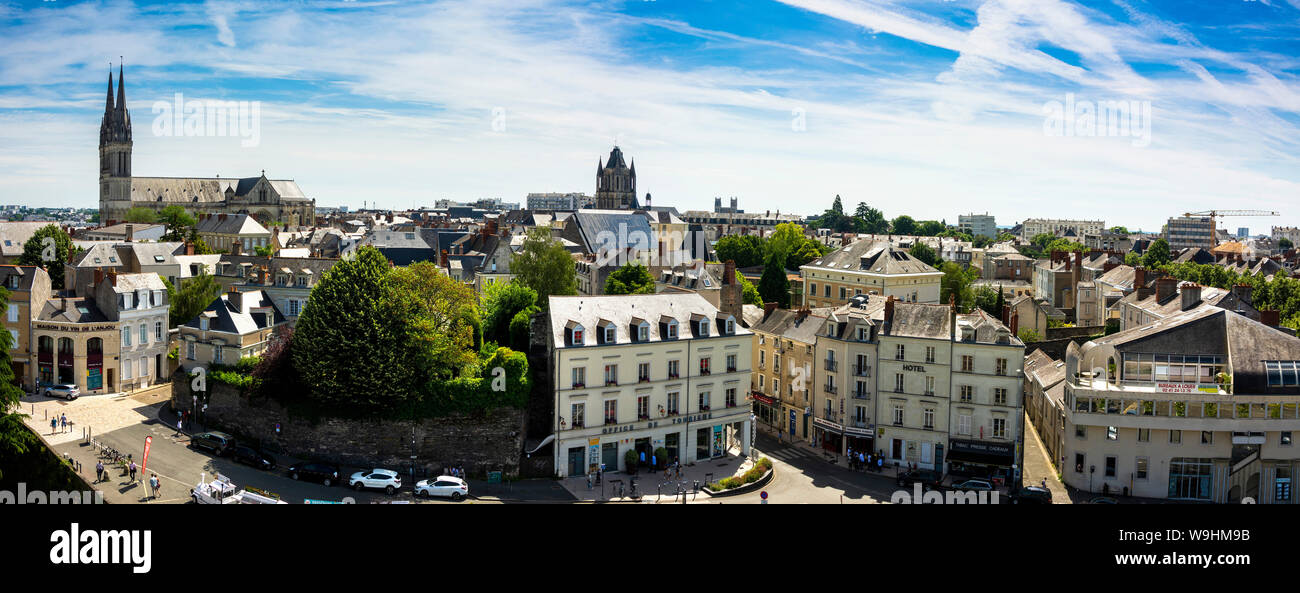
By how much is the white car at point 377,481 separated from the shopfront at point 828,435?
791 inches

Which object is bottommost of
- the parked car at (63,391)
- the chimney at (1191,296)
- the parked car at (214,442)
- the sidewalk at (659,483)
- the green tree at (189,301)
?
the sidewalk at (659,483)

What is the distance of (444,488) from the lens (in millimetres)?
34281

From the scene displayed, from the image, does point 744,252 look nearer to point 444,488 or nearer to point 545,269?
point 545,269

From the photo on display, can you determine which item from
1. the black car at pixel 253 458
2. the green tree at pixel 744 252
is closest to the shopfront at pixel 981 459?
the black car at pixel 253 458

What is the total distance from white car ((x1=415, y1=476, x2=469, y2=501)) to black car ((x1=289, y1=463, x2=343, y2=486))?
11.2 feet

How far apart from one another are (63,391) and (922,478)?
1596 inches

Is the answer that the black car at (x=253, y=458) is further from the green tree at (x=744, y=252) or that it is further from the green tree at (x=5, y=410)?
the green tree at (x=744, y=252)

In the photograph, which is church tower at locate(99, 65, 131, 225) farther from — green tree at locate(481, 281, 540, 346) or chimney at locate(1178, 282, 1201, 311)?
chimney at locate(1178, 282, 1201, 311)

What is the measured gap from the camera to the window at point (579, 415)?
37.7 metres

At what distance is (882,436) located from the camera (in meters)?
42.2

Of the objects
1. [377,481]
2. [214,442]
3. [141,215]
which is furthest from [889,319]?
[141,215]

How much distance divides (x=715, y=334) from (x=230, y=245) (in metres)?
77.2

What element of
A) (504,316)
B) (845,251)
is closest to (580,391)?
(504,316)
